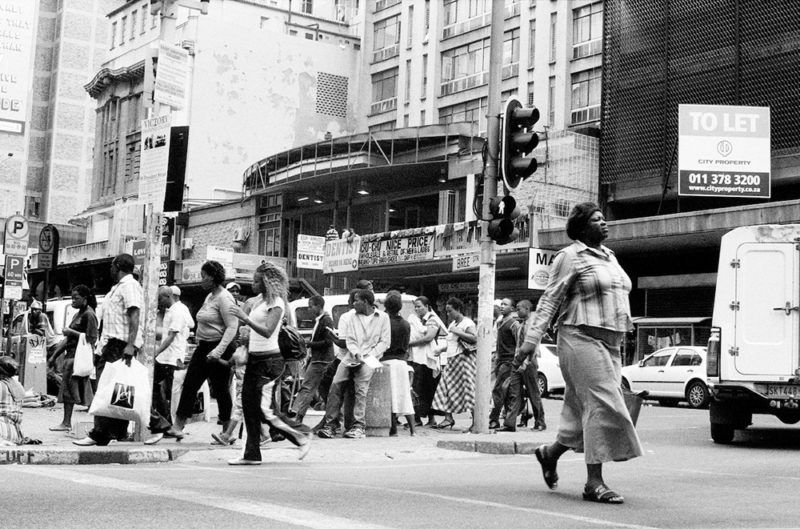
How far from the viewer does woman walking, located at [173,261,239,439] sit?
35.3 ft

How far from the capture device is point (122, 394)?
10523mm

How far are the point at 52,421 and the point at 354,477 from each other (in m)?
7.09

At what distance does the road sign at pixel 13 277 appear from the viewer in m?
22.4

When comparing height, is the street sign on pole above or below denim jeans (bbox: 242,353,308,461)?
above

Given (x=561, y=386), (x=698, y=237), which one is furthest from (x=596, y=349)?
(x=698, y=237)

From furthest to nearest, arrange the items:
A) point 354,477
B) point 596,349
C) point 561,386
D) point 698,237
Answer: point 698,237, point 561,386, point 354,477, point 596,349

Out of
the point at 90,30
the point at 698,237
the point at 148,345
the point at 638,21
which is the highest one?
the point at 90,30

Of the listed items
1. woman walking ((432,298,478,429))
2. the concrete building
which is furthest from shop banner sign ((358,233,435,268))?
the concrete building

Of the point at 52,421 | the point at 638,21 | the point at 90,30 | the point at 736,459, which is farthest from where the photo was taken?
the point at 90,30

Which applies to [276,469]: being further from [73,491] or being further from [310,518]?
[310,518]

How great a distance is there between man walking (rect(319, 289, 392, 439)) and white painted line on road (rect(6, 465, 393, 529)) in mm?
4921

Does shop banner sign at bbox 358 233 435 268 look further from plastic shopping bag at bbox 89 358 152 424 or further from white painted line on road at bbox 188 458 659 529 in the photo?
white painted line on road at bbox 188 458 659 529

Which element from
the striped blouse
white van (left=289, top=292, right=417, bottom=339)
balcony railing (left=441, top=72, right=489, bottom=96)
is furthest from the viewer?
balcony railing (left=441, top=72, right=489, bottom=96)

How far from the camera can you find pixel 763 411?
13305mm
